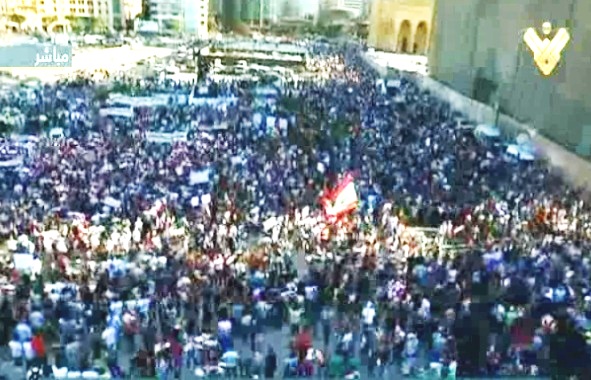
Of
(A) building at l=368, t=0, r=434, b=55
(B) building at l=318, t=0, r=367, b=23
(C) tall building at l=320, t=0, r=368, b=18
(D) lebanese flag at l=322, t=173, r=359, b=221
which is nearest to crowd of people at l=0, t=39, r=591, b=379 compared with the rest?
(D) lebanese flag at l=322, t=173, r=359, b=221

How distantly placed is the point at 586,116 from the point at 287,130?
9.52 meters

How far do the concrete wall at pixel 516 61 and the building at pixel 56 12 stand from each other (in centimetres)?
8187

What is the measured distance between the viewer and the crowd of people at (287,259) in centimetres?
1162

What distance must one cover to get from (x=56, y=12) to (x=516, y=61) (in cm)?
10758

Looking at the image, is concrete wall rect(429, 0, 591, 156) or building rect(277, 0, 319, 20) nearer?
concrete wall rect(429, 0, 591, 156)

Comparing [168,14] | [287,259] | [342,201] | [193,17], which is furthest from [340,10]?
[287,259]

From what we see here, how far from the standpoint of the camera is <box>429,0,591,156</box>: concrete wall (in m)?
24.5

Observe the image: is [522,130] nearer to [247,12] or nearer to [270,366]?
[270,366]

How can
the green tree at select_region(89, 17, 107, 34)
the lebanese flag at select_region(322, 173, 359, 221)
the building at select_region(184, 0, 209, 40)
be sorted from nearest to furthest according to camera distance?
the lebanese flag at select_region(322, 173, 359, 221) < the green tree at select_region(89, 17, 107, 34) < the building at select_region(184, 0, 209, 40)

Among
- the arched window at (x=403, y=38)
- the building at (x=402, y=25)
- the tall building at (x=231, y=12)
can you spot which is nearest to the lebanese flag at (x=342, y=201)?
the building at (x=402, y=25)

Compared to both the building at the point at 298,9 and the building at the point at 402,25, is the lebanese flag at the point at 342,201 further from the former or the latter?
the building at the point at 298,9

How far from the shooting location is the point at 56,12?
4943 inches

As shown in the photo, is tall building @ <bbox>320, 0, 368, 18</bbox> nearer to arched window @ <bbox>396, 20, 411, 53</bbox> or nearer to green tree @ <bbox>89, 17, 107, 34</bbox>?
green tree @ <bbox>89, 17, 107, 34</bbox>

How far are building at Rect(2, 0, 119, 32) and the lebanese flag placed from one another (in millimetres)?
101528
